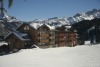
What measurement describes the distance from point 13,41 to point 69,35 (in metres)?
31.1

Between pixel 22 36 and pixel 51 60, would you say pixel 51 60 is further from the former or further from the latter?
pixel 22 36

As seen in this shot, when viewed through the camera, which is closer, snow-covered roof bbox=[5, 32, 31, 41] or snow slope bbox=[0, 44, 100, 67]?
snow slope bbox=[0, 44, 100, 67]

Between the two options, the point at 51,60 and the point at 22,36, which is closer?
the point at 51,60

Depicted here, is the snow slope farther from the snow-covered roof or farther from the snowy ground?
the snow-covered roof

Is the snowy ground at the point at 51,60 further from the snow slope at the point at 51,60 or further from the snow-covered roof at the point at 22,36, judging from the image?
the snow-covered roof at the point at 22,36

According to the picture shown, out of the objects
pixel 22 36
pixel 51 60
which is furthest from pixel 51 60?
pixel 22 36

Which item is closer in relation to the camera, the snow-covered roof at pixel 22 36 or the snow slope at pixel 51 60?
the snow slope at pixel 51 60

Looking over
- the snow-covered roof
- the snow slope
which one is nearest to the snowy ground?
the snow slope

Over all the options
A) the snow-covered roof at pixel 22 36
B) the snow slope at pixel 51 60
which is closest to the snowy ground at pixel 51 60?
the snow slope at pixel 51 60

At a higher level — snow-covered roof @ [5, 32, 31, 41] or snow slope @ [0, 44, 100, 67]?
Result: snow-covered roof @ [5, 32, 31, 41]

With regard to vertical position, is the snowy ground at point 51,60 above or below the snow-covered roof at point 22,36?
below

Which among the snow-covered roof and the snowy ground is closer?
the snowy ground

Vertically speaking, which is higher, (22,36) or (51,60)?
(22,36)

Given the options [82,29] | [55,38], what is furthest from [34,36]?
[82,29]
